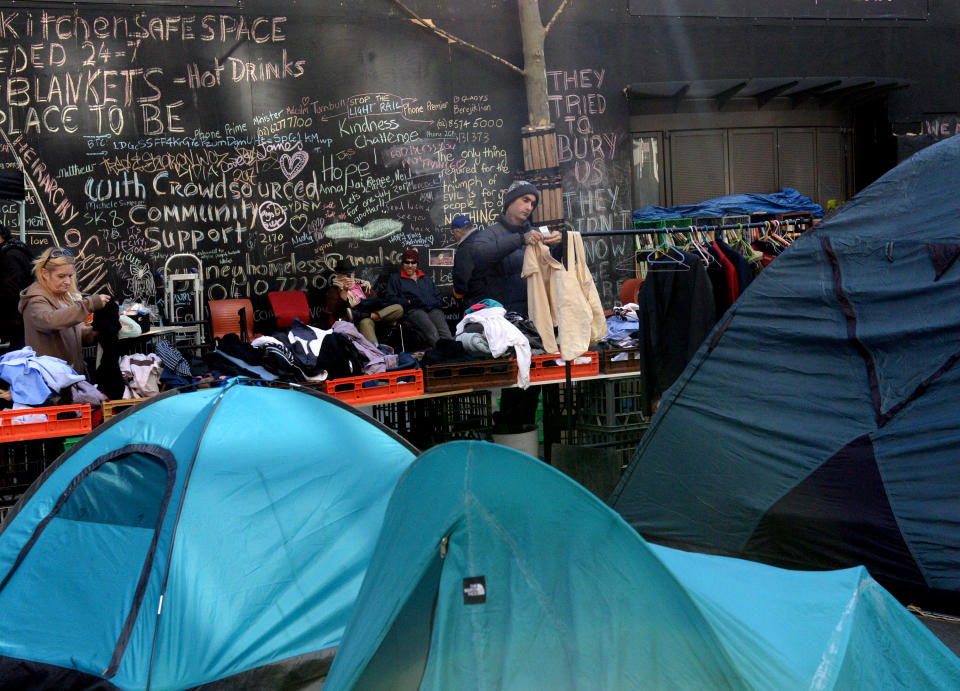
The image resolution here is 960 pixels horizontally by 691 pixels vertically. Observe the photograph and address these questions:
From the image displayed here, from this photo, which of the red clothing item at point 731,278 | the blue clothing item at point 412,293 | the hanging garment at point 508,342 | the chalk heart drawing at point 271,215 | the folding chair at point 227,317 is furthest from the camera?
the chalk heart drawing at point 271,215

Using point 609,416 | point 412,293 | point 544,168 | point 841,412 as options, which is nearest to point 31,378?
point 609,416

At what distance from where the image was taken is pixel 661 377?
607cm

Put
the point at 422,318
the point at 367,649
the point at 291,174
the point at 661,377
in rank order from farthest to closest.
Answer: the point at 291,174, the point at 422,318, the point at 661,377, the point at 367,649

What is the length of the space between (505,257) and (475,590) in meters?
5.61

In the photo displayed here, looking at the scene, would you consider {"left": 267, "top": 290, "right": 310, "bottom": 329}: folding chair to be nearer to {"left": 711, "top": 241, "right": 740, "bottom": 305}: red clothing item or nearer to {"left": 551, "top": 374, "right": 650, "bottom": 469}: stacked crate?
{"left": 551, "top": 374, "right": 650, "bottom": 469}: stacked crate

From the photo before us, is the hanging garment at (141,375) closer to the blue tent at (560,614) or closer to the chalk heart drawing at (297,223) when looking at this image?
the blue tent at (560,614)

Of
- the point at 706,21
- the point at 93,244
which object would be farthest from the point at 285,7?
the point at 706,21

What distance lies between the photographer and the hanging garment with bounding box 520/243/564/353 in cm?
645

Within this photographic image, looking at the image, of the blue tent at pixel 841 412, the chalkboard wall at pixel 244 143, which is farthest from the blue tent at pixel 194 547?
the chalkboard wall at pixel 244 143

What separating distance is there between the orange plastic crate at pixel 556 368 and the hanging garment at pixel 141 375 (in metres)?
2.72

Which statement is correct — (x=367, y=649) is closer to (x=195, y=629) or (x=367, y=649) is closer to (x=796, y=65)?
(x=195, y=629)

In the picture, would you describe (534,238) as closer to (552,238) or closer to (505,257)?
(552,238)

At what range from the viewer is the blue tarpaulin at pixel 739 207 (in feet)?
37.2

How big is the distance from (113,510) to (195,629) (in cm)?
78
